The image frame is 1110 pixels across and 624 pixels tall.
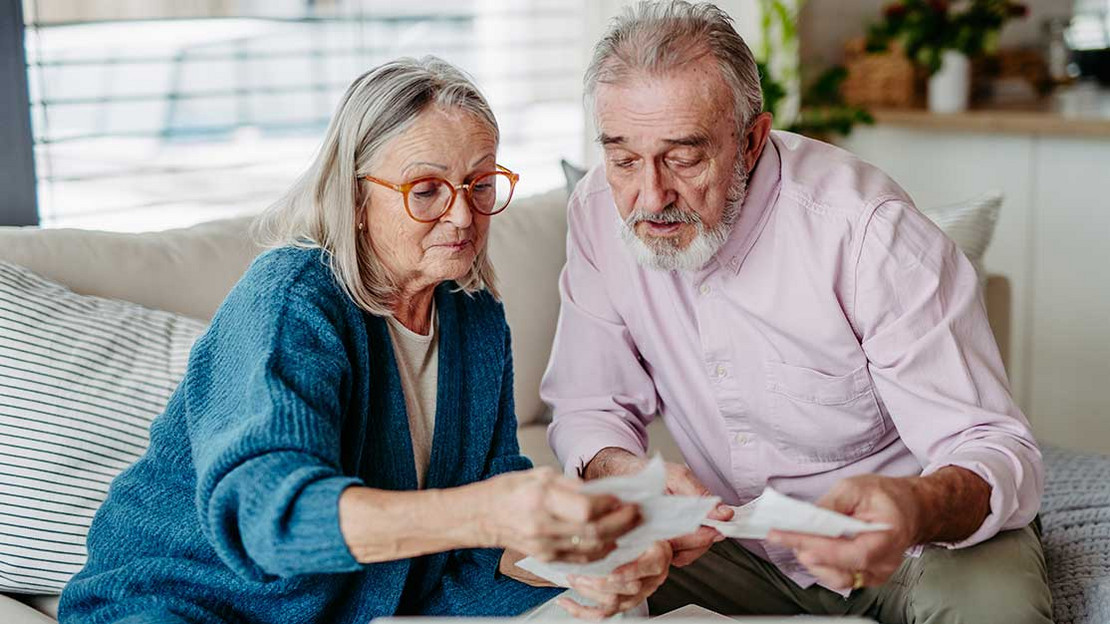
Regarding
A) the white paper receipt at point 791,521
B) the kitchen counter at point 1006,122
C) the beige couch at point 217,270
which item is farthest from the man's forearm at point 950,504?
the kitchen counter at point 1006,122

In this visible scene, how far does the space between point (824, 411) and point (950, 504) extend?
1.05 feet

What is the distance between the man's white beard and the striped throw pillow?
2.35ft

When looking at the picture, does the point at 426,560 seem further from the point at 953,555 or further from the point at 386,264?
the point at 953,555

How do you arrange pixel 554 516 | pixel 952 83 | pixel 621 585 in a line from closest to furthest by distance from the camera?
1. pixel 554 516
2. pixel 621 585
3. pixel 952 83

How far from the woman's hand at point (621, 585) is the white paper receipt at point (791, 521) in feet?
0.57

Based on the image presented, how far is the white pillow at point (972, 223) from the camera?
96.7 inches

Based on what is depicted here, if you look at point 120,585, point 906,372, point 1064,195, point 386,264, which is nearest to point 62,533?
point 120,585

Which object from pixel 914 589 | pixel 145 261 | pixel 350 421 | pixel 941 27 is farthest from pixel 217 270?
pixel 941 27

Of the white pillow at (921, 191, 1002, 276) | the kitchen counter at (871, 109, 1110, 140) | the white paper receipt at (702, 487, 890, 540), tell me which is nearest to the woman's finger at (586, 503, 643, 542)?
the white paper receipt at (702, 487, 890, 540)

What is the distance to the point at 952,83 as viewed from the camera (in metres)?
3.82

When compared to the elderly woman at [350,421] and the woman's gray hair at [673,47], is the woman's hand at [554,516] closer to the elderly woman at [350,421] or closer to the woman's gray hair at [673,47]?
the elderly woman at [350,421]

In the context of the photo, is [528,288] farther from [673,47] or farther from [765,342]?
[673,47]

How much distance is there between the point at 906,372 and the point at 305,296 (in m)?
0.78

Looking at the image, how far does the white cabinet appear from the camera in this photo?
3.49 m
